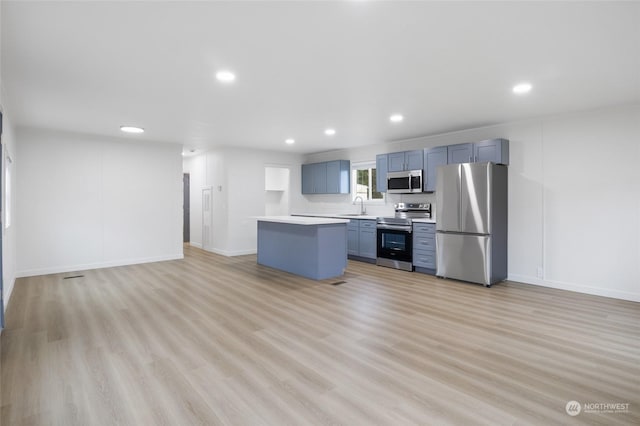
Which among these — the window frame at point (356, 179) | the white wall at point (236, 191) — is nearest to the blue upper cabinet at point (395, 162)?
the window frame at point (356, 179)

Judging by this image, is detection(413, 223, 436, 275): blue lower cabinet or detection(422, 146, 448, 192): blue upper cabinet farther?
detection(422, 146, 448, 192): blue upper cabinet

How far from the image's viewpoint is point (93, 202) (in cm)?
621

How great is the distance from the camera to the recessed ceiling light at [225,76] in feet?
10.6

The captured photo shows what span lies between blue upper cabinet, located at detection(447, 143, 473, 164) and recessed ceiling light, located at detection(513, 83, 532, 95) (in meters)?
1.62

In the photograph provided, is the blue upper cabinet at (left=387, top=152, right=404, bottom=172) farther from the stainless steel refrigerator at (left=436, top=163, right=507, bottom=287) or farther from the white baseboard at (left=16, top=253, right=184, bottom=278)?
the white baseboard at (left=16, top=253, right=184, bottom=278)

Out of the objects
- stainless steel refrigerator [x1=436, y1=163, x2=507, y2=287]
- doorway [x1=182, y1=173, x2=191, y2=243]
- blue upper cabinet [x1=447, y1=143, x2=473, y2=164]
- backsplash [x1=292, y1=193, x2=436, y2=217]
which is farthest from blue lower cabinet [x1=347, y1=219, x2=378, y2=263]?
doorway [x1=182, y1=173, x2=191, y2=243]

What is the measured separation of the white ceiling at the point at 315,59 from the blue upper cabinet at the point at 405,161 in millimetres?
1188

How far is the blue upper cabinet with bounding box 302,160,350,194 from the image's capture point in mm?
7828

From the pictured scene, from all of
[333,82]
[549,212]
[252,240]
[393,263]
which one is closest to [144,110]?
[333,82]

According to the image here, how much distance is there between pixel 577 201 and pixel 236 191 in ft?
21.1

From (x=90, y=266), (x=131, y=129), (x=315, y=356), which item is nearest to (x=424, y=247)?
(x=315, y=356)

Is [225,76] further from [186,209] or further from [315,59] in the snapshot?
[186,209]

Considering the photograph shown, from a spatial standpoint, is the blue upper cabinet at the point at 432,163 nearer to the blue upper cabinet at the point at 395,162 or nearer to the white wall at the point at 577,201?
the blue upper cabinet at the point at 395,162

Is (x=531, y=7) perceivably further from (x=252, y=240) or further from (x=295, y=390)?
(x=252, y=240)
